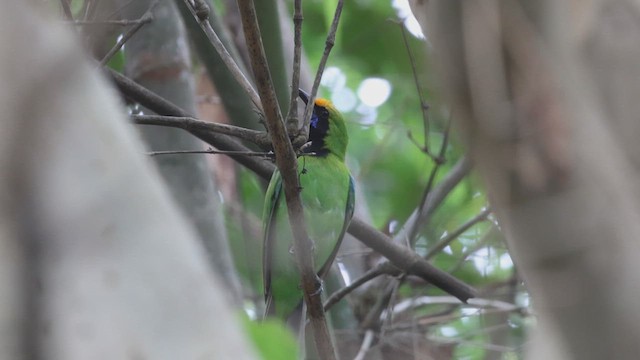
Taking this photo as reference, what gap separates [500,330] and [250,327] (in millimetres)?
2219

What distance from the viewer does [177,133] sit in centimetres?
387

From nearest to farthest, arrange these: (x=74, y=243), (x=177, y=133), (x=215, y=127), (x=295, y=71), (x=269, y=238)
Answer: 1. (x=74, y=243)
2. (x=295, y=71)
3. (x=215, y=127)
4. (x=269, y=238)
5. (x=177, y=133)

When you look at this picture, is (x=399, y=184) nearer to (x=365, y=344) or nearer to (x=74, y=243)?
(x=365, y=344)

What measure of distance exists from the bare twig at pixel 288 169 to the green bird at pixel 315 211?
2.30ft

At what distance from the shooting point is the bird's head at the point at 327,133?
423 centimetres

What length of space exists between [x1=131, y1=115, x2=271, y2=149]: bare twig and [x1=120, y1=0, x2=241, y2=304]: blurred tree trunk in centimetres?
95

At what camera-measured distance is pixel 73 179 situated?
93cm

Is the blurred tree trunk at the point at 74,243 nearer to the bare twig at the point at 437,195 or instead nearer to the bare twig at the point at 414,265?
the bare twig at the point at 414,265

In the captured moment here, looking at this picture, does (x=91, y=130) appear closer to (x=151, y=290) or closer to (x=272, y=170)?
(x=151, y=290)

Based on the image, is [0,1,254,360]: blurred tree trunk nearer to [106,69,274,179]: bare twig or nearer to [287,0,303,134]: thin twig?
[287,0,303,134]: thin twig

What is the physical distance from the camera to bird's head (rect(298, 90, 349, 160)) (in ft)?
13.9

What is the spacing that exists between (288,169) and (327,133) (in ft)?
6.32

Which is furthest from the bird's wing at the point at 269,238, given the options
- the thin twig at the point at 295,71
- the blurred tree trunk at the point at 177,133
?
the thin twig at the point at 295,71

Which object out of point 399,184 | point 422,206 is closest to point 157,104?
point 422,206
